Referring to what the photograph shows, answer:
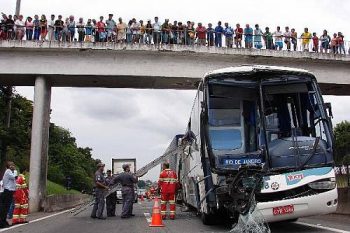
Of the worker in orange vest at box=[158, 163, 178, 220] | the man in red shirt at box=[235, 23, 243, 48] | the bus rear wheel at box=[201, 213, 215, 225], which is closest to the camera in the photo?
the bus rear wheel at box=[201, 213, 215, 225]

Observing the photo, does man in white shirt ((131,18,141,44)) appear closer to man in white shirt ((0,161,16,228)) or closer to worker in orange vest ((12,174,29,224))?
worker in orange vest ((12,174,29,224))

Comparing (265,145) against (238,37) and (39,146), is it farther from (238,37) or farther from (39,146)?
(39,146)

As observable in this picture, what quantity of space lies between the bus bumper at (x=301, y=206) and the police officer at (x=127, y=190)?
667cm

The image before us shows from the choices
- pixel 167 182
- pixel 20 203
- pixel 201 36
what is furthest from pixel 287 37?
pixel 20 203

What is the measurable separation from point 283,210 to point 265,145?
1.39 metres

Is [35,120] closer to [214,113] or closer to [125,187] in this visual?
[125,187]

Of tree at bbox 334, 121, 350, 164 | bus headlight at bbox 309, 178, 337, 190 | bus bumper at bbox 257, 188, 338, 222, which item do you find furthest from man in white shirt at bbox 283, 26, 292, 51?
tree at bbox 334, 121, 350, 164

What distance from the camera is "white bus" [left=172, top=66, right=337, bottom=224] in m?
8.88

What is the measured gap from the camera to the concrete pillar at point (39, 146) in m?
20.2

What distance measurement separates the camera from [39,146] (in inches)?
816

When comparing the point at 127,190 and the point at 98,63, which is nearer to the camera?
the point at 127,190

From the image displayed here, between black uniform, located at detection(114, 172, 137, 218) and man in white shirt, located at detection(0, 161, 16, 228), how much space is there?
11.7ft

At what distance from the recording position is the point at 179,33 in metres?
21.7

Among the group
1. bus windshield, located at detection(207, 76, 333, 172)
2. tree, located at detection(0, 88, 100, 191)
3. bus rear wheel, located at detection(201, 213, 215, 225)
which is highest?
tree, located at detection(0, 88, 100, 191)
